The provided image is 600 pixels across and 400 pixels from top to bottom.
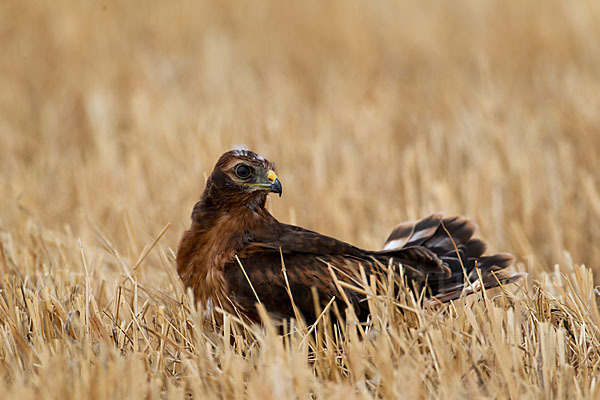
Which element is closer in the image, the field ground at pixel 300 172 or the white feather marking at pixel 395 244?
the field ground at pixel 300 172

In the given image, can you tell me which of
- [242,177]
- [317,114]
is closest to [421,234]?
[242,177]

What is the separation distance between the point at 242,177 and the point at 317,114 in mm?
4034

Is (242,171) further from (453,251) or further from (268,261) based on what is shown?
(453,251)

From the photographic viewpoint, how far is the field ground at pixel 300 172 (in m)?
2.96

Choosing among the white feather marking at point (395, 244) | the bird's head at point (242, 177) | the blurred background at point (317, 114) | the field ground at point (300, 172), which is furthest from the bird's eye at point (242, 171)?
the blurred background at point (317, 114)

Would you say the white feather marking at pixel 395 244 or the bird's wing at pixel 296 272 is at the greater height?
the white feather marking at pixel 395 244

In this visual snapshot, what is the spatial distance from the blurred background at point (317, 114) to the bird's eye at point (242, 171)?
3.66 ft

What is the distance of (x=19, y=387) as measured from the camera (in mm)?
2520

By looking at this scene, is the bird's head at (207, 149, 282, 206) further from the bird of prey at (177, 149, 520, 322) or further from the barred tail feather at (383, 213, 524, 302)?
the barred tail feather at (383, 213, 524, 302)

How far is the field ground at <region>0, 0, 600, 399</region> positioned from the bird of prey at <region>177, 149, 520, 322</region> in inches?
5.7

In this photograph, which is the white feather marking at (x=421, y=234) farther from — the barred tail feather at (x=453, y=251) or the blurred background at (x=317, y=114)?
the blurred background at (x=317, y=114)

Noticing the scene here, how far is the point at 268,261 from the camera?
3521mm

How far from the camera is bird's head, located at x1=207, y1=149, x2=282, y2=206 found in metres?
3.62

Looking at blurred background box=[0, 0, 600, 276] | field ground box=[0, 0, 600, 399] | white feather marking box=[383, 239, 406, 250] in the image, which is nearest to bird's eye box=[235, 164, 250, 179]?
field ground box=[0, 0, 600, 399]
